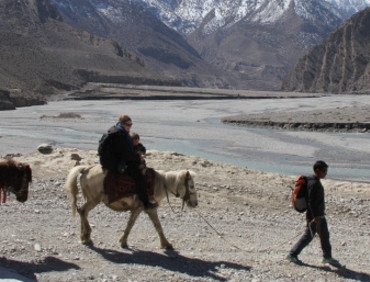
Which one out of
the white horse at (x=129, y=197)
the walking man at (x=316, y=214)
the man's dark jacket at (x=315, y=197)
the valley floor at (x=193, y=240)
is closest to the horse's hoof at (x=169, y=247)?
the white horse at (x=129, y=197)

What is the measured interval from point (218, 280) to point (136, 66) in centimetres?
19247

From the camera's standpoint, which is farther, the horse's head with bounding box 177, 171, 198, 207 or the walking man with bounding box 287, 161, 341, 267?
the horse's head with bounding box 177, 171, 198, 207

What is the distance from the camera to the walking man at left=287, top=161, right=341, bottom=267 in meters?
9.59

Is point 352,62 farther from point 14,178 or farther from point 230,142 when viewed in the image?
point 14,178

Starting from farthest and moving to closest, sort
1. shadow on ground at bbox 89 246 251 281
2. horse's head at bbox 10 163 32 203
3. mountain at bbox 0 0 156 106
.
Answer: mountain at bbox 0 0 156 106, horse's head at bbox 10 163 32 203, shadow on ground at bbox 89 246 251 281

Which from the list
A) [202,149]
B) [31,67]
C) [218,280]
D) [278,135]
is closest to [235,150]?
[202,149]

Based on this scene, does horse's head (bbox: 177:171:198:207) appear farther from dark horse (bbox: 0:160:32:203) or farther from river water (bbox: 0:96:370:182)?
river water (bbox: 0:96:370:182)

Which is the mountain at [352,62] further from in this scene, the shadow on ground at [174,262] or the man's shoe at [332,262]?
the shadow on ground at [174,262]

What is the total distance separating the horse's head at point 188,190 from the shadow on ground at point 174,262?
79cm

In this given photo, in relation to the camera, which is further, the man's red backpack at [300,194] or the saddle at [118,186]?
the saddle at [118,186]

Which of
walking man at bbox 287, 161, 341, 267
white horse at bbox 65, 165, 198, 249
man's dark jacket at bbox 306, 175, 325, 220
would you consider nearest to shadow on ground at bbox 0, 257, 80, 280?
white horse at bbox 65, 165, 198, 249

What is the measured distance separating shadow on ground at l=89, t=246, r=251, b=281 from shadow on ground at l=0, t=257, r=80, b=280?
685 mm

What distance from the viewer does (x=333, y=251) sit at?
1123 cm

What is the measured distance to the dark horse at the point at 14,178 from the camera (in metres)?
9.69
